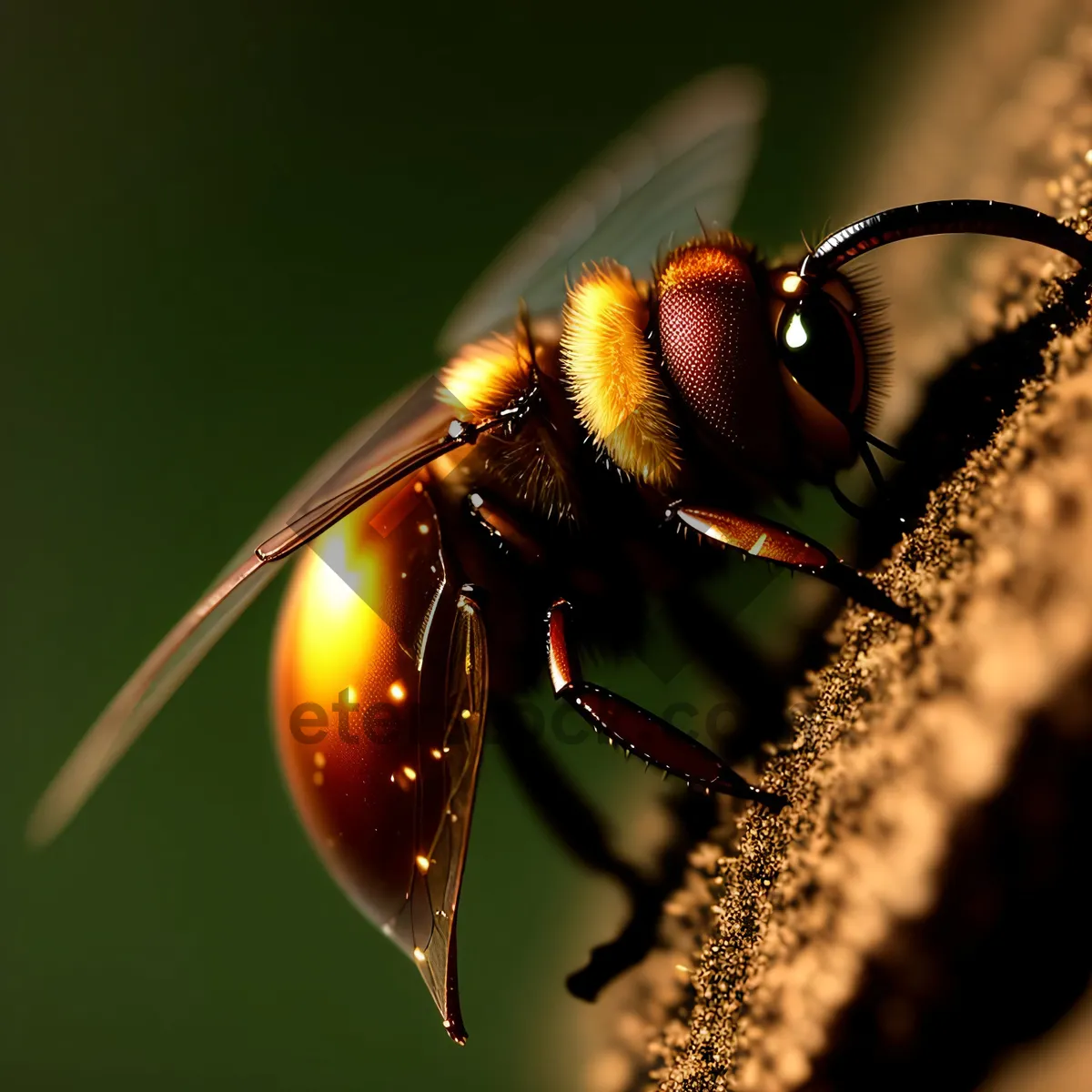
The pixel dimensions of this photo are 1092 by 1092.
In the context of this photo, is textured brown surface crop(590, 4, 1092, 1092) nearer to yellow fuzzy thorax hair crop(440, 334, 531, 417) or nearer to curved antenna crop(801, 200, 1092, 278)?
curved antenna crop(801, 200, 1092, 278)

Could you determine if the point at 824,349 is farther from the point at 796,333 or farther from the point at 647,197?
the point at 647,197

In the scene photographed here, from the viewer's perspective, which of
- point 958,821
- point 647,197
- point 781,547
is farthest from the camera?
point 647,197

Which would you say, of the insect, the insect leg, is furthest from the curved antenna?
the insect leg

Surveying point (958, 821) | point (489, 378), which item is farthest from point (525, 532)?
point (958, 821)

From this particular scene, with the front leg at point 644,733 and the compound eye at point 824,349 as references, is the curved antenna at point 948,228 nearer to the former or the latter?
the compound eye at point 824,349

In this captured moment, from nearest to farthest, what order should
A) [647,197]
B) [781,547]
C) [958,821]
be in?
[958,821], [781,547], [647,197]

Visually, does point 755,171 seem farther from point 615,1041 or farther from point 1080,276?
point 615,1041

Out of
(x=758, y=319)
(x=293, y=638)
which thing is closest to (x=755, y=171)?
(x=758, y=319)
